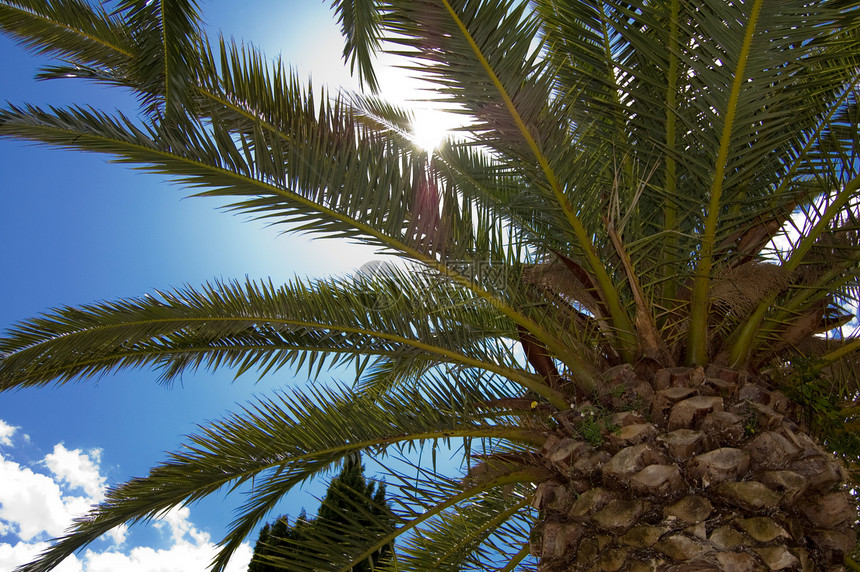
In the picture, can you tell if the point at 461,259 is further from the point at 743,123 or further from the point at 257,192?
the point at 743,123

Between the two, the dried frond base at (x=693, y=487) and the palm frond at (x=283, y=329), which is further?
the palm frond at (x=283, y=329)

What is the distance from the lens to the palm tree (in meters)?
2.70

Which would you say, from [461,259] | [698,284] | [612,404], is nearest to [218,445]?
[461,259]

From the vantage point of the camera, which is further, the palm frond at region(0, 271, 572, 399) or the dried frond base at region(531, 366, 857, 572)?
the palm frond at region(0, 271, 572, 399)

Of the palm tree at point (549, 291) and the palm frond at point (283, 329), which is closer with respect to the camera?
the palm tree at point (549, 291)

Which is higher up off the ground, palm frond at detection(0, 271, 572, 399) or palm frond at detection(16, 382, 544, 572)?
palm frond at detection(0, 271, 572, 399)

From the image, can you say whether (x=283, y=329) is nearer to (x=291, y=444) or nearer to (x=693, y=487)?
(x=291, y=444)

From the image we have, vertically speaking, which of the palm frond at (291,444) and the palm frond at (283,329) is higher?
the palm frond at (283,329)

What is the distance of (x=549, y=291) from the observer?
3.80 m

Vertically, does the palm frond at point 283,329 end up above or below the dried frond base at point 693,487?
above

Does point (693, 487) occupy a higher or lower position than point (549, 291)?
lower

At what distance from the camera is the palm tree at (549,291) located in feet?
8.84

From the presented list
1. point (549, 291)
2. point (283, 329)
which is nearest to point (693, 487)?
point (549, 291)

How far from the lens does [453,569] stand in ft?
12.8
